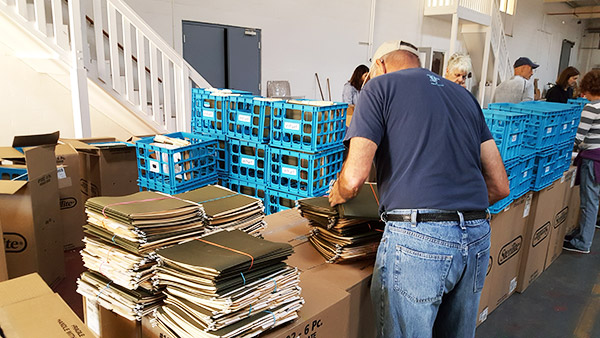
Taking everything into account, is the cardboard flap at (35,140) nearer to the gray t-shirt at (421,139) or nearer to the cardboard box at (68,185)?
the cardboard box at (68,185)

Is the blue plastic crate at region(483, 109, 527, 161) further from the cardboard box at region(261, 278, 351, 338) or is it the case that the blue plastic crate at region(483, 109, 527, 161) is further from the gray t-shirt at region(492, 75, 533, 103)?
the gray t-shirt at region(492, 75, 533, 103)

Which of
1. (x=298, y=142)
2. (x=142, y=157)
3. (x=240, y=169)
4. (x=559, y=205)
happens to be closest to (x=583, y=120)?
(x=559, y=205)

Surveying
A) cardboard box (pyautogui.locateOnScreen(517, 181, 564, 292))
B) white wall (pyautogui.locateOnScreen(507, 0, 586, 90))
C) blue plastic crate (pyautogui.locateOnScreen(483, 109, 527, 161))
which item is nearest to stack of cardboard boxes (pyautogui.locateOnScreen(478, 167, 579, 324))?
cardboard box (pyautogui.locateOnScreen(517, 181, 564, 292))

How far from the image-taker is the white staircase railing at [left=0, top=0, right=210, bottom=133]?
362 centimetres

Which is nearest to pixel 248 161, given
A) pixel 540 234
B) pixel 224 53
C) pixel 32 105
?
pixel 540 234

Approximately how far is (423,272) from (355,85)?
3.77 meters

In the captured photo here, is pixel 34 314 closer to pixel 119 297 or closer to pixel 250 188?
pixel 119 297

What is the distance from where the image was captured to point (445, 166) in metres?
1.52

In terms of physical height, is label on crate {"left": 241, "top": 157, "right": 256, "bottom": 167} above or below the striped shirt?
below

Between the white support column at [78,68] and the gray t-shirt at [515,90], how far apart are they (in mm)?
4657

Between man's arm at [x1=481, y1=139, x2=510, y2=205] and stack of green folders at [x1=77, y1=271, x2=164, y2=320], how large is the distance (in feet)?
4.59

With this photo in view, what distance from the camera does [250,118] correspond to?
2.96 m

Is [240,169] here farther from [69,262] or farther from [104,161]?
[69,262]

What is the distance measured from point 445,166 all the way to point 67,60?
3.62 m
